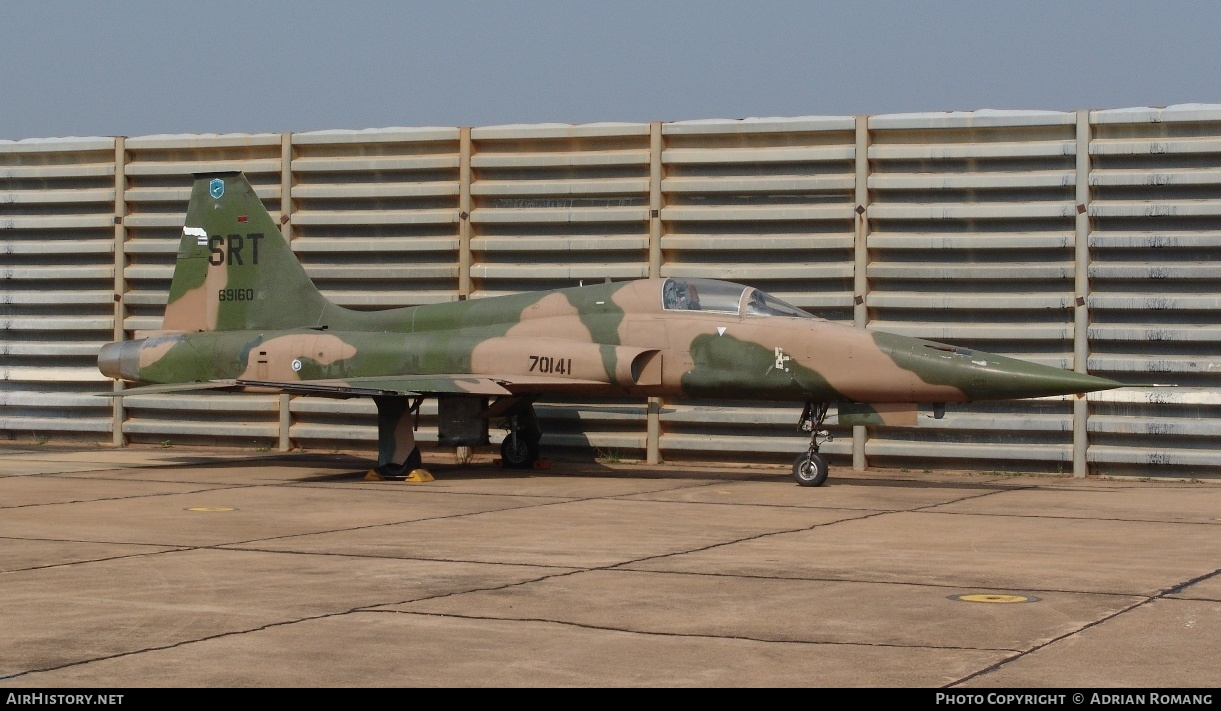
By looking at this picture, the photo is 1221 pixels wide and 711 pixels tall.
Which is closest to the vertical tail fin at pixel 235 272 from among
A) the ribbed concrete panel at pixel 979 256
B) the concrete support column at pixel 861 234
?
the concrete support column at pixel 861 234

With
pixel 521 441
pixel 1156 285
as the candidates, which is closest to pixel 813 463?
pixel 521 441

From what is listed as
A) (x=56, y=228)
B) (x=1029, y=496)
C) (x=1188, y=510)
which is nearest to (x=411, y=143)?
(x=56, y=228)

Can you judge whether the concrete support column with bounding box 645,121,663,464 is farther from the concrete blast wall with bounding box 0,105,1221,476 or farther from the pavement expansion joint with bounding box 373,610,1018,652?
the pavement expansion joint with bounding box 373,610,1018,652

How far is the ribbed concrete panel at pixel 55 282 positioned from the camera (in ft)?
62.5

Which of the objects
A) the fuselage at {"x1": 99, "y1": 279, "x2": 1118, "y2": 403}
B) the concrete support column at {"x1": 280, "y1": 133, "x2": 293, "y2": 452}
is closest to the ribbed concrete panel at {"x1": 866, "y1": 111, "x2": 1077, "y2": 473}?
the fuselage at {"x1": 99, "y1": 279, "x2": 1118, "y2": 403}

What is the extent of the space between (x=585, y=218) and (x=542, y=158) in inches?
36.0

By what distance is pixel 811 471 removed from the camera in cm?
1399

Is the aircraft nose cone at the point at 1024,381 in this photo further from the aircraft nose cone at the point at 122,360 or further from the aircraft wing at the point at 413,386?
the aircraft nose cone at the point at 122,360

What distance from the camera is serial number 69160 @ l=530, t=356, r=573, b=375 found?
567 inches

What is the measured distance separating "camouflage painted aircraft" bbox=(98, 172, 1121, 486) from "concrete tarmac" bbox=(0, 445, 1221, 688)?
1019 mm

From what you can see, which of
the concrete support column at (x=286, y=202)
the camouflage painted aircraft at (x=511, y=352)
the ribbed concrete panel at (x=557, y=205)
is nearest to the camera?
the camouflage painted aircraft at (x=511, y=352)

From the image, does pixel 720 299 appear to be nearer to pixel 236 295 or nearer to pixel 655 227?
pixel 655 227

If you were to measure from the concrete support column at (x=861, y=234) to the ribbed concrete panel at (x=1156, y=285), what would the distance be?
2.38m

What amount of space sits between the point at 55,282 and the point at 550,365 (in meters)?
8.37
